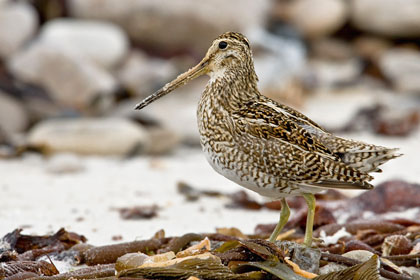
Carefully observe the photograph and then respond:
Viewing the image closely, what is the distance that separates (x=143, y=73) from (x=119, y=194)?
5949 mm

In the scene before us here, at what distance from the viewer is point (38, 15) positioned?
14.8 m

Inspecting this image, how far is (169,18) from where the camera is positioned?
15.0m

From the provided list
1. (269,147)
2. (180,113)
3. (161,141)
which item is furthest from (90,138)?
(269,147)

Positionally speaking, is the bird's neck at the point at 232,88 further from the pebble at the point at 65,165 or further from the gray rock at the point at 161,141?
the gray rock at the point at 161,141

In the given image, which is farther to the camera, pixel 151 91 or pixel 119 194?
pixel 151 91

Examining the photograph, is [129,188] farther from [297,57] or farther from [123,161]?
[297,57]

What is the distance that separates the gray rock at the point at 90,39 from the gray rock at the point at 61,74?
35.9 inches

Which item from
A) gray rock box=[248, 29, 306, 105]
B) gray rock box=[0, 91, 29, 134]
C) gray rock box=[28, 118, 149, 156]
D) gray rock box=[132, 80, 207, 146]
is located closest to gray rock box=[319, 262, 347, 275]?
gray rock box=[28, 118, 149, 156]

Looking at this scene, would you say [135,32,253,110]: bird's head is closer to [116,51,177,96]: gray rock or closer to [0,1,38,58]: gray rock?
[116,51,177,96]: gray rock

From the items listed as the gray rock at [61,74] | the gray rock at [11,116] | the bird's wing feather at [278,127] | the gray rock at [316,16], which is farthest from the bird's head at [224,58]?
the gray rock at [316,16]

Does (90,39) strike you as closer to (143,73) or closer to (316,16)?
(143,73)

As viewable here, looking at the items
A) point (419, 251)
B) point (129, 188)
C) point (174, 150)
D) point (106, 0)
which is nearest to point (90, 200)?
point (129, 188)

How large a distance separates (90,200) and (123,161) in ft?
6.51

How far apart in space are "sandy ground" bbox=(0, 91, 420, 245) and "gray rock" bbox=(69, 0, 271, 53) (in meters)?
5.26
